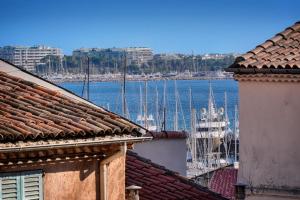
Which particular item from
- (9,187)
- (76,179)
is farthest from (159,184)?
(9,187)

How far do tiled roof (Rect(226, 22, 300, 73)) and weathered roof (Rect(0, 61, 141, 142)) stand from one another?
352 centimetres

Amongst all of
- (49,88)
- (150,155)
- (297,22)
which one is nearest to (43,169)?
(49,88)

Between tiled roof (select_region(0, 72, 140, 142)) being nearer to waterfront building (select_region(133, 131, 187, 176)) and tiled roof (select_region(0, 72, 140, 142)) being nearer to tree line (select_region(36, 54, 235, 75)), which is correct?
waterfront building (select_region(133, 131, 187, 176))

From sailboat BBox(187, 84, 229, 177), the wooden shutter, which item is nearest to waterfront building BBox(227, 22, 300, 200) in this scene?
the wooden shutter

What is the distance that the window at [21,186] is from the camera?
9562 millimetres

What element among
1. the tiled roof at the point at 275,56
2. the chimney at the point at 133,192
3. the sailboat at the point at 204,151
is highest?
the tiled roof at the point at 275,56

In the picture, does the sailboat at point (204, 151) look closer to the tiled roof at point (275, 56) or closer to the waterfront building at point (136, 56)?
the tiled roof at point (275, 56)

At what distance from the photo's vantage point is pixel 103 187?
10.6 m

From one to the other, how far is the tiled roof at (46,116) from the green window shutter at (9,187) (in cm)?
56

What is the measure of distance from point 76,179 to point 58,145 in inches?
32.6

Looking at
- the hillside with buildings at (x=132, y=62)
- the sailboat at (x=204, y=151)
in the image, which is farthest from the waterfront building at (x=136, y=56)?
the sailboat at (x=204, y=151)

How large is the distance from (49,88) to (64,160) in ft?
6.24

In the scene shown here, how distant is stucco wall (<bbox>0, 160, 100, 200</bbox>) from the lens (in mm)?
→ 10047

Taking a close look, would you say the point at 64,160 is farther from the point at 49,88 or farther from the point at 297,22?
the point at 297,22
